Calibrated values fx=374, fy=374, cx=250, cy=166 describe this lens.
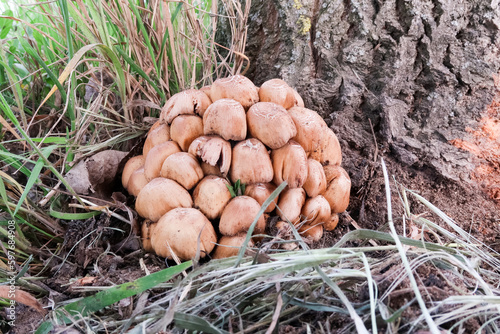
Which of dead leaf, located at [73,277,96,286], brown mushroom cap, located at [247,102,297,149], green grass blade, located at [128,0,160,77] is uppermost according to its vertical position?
green grass blade, located at [128,0,160,77]

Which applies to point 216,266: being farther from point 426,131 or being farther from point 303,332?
point 426,131

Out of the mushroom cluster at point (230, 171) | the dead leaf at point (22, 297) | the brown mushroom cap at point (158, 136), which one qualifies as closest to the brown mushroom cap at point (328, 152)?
the mushroom cluster at point (230, 171)

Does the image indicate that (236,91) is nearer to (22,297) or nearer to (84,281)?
(84,281)

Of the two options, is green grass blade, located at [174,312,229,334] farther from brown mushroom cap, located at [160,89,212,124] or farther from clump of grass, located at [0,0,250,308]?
brown mushroom cap, located at [160,89,212,124]

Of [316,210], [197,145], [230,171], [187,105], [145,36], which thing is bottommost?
[316,210]

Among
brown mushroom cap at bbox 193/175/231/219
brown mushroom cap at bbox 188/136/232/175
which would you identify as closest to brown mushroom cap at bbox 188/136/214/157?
brown mushroom cap at bbox 188/136/232/175

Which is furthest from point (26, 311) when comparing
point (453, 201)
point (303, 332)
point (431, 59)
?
point (431, 59)

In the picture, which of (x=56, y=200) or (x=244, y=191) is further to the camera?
(x=56, y=200)

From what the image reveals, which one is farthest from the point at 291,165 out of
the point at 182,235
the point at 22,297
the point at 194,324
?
the point at 22,297
